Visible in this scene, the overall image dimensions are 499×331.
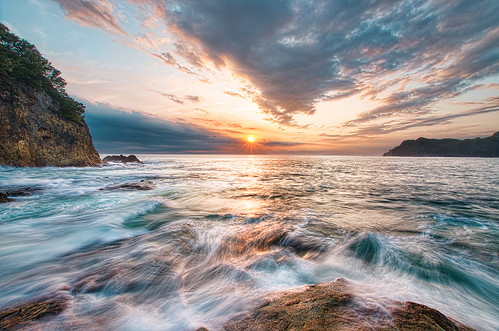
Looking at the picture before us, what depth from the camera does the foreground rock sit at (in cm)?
192

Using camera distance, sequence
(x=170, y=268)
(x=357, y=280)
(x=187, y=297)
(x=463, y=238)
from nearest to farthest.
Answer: (x=187, y=297) → (x=357, y=280) → (x=170, y=268) → (x=463, y=238)

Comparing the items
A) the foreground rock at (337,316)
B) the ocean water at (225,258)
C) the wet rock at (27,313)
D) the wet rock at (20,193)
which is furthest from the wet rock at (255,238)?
the wet rock at (20,193)

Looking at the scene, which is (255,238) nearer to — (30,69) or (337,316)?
(337,316)

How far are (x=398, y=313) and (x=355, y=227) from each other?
490 centimetres

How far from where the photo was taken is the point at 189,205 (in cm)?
1010

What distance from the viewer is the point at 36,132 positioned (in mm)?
22594

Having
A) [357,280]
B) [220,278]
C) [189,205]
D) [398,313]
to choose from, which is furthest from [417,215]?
[189,205]

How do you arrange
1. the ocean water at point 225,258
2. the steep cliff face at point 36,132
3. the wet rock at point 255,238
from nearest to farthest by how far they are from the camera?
the ocean water at point 225,258 < the wet rock at point 255,238 < the steep cliff face at point 36,132

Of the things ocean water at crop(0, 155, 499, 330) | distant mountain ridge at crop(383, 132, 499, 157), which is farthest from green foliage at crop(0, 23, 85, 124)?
distant mountain ridge at crop(383, 132, 499, 157)

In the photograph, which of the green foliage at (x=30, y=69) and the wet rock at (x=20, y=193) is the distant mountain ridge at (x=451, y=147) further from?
the green foliage at (x=30, y=69)

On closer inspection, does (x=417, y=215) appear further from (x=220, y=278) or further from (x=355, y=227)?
(x=220, y=278)

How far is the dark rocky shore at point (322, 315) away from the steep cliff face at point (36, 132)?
26.8 m

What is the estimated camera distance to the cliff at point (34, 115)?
19781mm

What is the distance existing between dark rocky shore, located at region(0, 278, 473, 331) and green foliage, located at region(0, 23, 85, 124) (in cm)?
3045
